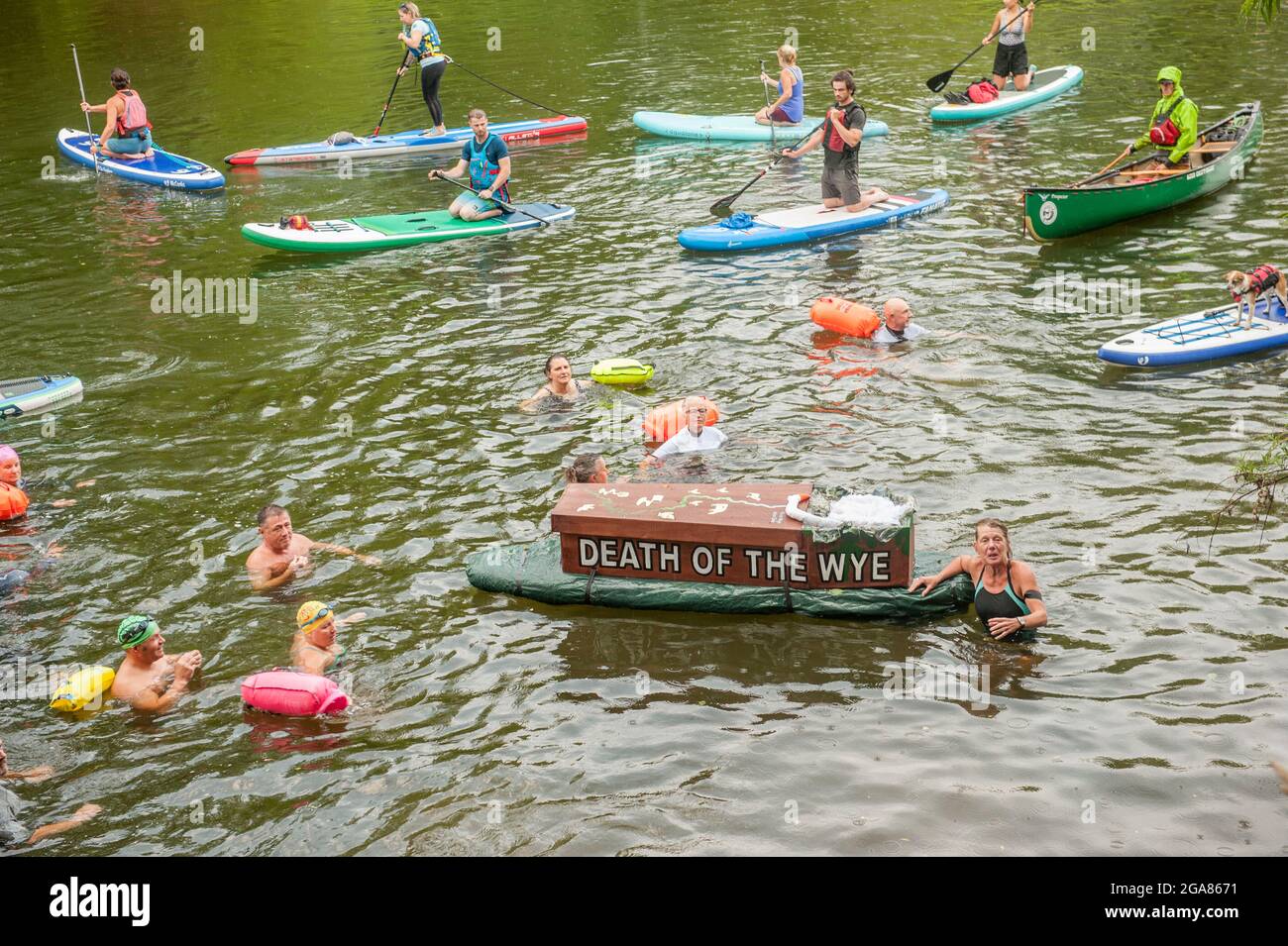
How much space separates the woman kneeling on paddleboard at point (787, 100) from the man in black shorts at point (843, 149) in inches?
150

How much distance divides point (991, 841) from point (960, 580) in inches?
99.0

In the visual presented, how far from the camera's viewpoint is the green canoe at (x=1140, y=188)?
17438 millimetres

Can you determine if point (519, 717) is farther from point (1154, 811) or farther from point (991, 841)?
point (1154, 811)

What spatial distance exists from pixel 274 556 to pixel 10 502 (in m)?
2.98

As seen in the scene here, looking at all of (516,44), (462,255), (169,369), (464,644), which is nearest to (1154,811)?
(464,644)

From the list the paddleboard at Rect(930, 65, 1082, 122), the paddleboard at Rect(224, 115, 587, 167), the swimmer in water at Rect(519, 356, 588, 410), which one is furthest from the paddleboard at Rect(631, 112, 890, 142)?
the swimmer in water at Rect(519, 356, 588, 410)

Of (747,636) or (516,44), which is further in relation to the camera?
(516,44)

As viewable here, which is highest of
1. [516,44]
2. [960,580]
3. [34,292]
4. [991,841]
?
[516,44]

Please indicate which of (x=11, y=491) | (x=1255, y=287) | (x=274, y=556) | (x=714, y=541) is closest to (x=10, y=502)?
(x=11, y=491)

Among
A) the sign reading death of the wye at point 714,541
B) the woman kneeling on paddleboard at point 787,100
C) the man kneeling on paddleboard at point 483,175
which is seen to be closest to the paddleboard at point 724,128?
the woman kneeling on paddleboard at point 787,100

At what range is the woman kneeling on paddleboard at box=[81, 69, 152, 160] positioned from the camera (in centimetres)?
2320

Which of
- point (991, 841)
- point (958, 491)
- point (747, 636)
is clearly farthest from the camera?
point (958, 491)

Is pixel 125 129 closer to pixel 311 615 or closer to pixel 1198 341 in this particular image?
pixel 311 615

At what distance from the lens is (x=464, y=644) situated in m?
10.0
